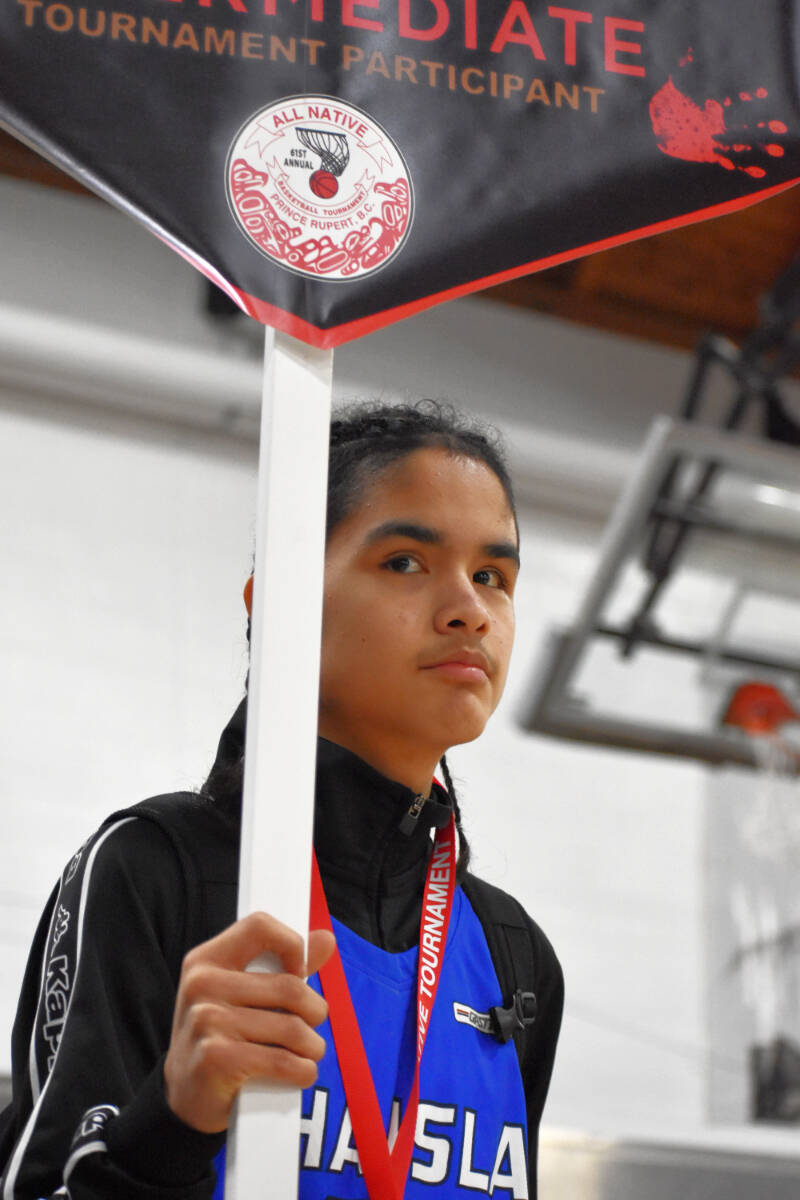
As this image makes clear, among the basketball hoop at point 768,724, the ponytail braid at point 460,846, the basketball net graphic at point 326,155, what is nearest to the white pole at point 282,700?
the basketball net graphic at point 326,155

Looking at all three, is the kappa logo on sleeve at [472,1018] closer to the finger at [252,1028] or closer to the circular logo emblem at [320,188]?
the finger at [252,1028]

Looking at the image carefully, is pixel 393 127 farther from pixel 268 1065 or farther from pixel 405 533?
pixel 268 1065

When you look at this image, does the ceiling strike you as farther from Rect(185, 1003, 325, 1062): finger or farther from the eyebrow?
Rect(185, 1003, 325, 1062): finger

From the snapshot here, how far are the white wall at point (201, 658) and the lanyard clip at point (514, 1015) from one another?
2943mm

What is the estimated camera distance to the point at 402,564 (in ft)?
3.75

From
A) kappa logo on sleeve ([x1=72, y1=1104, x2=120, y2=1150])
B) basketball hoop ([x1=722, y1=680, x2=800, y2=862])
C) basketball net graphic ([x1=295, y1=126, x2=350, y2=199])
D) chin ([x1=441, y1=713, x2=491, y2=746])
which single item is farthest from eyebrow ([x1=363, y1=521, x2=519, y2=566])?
basketball hoop ([x1=722, y1=680, x2=800, y2=862])

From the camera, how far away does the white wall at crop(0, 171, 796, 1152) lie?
4.25 meters

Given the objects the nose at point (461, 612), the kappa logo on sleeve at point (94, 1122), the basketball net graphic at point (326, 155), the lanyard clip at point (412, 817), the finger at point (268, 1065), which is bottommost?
the kappa logo on sleeve at point (94, 1122)

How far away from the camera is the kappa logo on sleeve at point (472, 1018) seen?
112 cm

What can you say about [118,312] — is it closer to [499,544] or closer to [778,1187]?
[778,1187]

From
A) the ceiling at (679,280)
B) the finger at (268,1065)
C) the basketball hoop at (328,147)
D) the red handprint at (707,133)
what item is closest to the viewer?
the finger at (268,1065)

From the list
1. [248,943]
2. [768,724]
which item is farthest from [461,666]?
[768,724]

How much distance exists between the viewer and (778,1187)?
2324 millimetres

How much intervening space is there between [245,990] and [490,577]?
46cm
